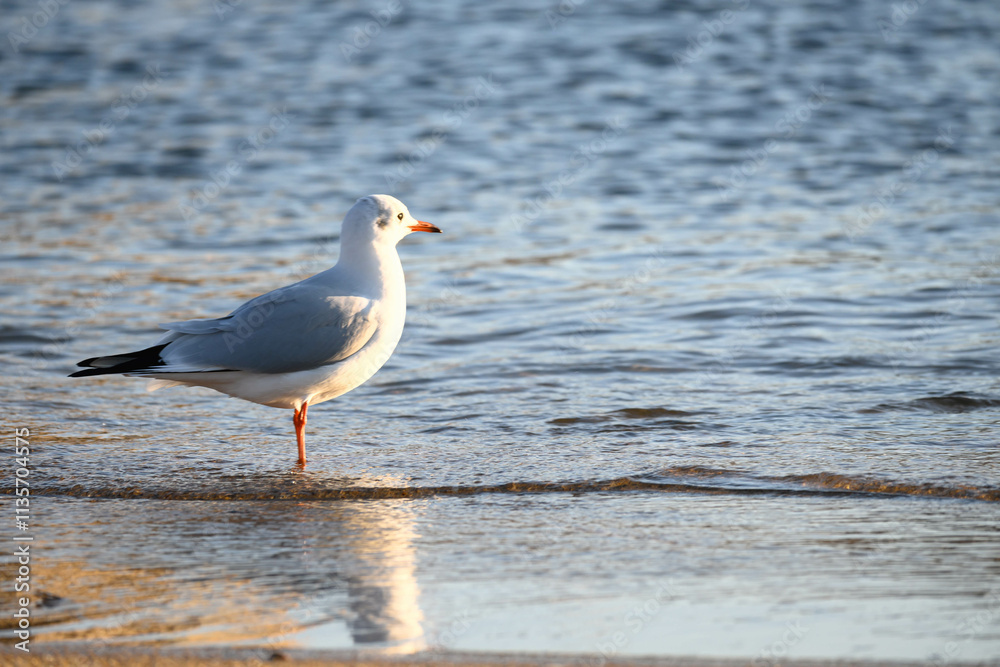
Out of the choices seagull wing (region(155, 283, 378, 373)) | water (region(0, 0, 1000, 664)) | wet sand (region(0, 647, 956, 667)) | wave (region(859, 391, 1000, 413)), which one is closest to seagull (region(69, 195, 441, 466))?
seagull wing (region(155, 283, 378, 373))

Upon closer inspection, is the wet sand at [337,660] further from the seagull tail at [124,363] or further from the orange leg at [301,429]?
the orange leg at [301,429]

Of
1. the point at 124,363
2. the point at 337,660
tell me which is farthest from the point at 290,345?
the point at 337,660

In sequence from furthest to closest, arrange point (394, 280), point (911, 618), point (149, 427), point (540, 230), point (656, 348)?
1. point (540, 230)
2. point (656, 348)
3. point (149, 427)
4. point (394, 280)
5. point (911, 618)

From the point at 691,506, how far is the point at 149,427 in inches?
122

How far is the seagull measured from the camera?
5430mm

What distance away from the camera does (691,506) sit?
4.68 m

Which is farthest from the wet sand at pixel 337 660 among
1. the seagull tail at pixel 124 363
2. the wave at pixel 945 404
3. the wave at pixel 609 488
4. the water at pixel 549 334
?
the wave at pixel 945 404

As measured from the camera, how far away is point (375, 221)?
19.1 feet

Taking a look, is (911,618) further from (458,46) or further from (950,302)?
(458,46)

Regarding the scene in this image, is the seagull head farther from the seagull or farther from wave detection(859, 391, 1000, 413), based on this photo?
wave detection(859, 391, 1000, 413)

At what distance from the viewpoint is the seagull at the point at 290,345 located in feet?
17.8

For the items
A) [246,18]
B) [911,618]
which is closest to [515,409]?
[911,618]

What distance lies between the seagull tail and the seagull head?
1.12 metres

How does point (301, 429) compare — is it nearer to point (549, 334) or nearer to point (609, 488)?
point (609, 488)
